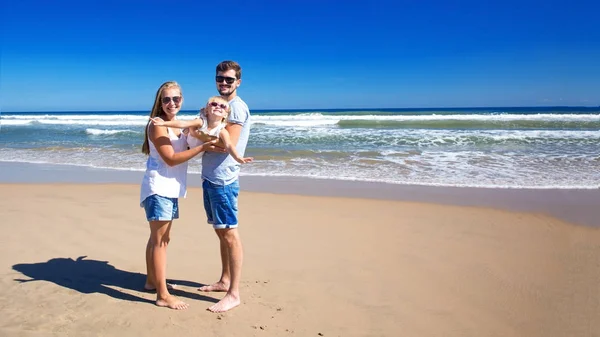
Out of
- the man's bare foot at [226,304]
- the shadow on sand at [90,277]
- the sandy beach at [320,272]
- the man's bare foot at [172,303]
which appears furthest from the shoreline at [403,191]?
the man's bare foot at [172,303]

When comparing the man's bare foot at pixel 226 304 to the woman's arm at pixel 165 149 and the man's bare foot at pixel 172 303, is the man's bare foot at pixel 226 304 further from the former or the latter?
the woman's arm at pixel 165 149

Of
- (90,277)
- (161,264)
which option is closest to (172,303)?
(161,264)

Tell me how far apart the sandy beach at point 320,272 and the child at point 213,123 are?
1317mm

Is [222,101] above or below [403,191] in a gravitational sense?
above

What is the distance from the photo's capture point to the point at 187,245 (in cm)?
472

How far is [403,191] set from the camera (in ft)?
25.3

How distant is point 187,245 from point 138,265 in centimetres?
65

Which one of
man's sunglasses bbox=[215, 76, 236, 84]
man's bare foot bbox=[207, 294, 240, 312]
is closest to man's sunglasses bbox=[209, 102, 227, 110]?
man's sunglasses bbox=[215, 76, 236, 84]

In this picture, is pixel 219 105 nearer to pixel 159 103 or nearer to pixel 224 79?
pixel 224 79

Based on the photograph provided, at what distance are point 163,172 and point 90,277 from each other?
152 centimetres

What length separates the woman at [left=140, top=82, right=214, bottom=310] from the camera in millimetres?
2977

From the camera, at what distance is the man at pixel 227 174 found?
305 cm

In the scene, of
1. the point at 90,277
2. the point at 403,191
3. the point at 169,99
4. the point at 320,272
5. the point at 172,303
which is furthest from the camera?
the point at 403,191

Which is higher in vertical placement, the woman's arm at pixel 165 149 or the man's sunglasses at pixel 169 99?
the man's sunglasses at pixel 169 99
